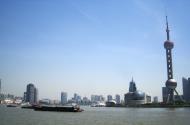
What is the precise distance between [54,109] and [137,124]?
111528mm

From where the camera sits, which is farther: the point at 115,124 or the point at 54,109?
the point at 54,109

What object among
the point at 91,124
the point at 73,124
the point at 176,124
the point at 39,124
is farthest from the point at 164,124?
the point at 39,124

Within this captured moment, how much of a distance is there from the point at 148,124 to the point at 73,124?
23.1 m

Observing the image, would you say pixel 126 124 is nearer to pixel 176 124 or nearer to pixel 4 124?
pixel 176 124

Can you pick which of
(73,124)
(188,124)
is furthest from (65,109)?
(188,124)

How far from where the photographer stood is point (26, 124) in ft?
277

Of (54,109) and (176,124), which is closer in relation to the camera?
(176,124)

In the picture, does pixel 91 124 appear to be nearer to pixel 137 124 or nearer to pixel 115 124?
pixel 115 124

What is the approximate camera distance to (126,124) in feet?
290

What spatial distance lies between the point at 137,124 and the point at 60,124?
23.8 metres

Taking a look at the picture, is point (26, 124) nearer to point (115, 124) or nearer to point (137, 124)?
point (115, 124)

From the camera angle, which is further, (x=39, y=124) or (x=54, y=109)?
(x=54, y=109)

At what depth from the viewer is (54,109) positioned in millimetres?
191375

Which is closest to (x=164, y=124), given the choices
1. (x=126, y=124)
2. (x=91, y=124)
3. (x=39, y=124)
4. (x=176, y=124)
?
(x=176, y=124)
